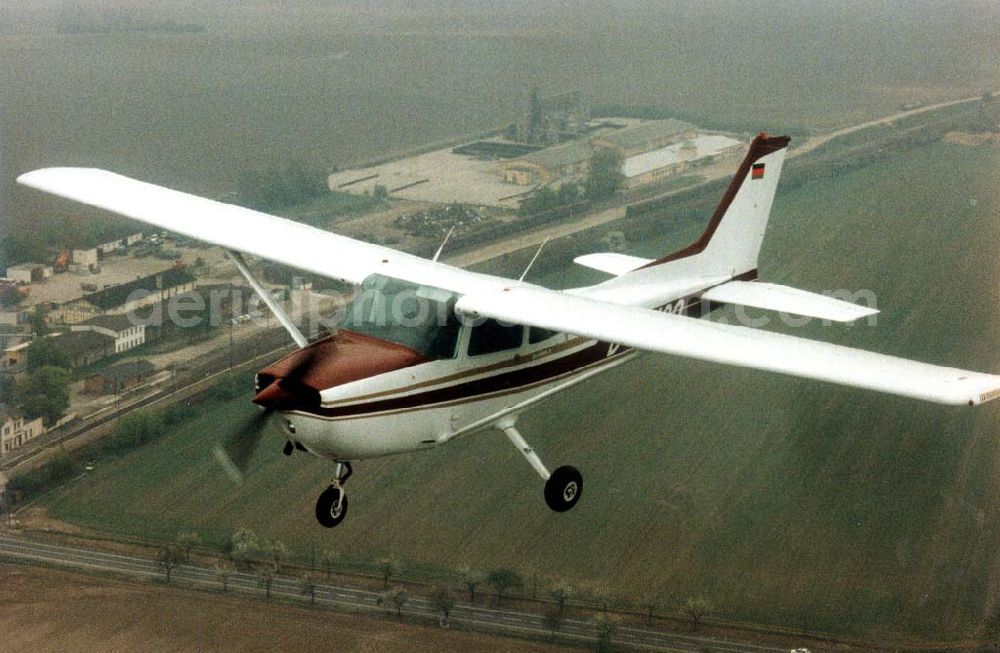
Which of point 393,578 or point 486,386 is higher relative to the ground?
point 486,386

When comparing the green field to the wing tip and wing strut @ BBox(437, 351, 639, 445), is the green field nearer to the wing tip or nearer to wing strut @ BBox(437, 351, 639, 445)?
wing strut @ BBox(437, 351, 639, 445)

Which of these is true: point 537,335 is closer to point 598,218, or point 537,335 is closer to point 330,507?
point 330,507

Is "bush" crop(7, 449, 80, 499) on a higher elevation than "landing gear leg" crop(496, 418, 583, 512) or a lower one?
lower

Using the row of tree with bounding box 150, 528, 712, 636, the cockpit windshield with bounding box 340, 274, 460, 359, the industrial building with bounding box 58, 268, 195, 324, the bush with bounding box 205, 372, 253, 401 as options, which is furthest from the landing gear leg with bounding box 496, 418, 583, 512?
the industrial building with bounding box 58, 268, 195, 324

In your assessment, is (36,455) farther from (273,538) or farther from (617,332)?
(617,332)

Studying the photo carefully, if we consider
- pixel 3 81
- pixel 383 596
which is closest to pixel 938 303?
pixel 383 596

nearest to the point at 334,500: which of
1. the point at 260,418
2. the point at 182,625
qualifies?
the point at 260,418
